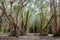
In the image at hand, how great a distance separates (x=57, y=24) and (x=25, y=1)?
13.3ft

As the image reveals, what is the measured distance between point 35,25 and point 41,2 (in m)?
12.1

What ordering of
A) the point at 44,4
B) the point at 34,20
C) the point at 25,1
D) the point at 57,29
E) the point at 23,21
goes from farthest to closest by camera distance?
the point at 34,20
the point at 23,21
the point at 44,4
the point at 25,1
the point at 57,29

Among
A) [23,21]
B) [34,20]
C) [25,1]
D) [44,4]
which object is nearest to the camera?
[25,1]

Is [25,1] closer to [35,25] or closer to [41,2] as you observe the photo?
[41,2]

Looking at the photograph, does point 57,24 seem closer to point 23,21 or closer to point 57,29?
point 57,29

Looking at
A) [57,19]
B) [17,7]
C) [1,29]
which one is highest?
[17,7]

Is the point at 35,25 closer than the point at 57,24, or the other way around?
the point at 57,24

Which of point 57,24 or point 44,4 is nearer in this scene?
point 57,24

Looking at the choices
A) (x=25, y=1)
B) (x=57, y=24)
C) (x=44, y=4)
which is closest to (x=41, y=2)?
(x=44, y=4)

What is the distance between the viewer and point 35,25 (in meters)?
29.2

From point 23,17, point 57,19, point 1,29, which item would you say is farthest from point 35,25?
point 57,19

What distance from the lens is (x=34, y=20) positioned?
28.5 metres

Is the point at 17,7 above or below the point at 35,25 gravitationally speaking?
above

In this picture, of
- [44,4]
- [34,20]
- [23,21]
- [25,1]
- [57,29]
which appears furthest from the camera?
[34,20]
